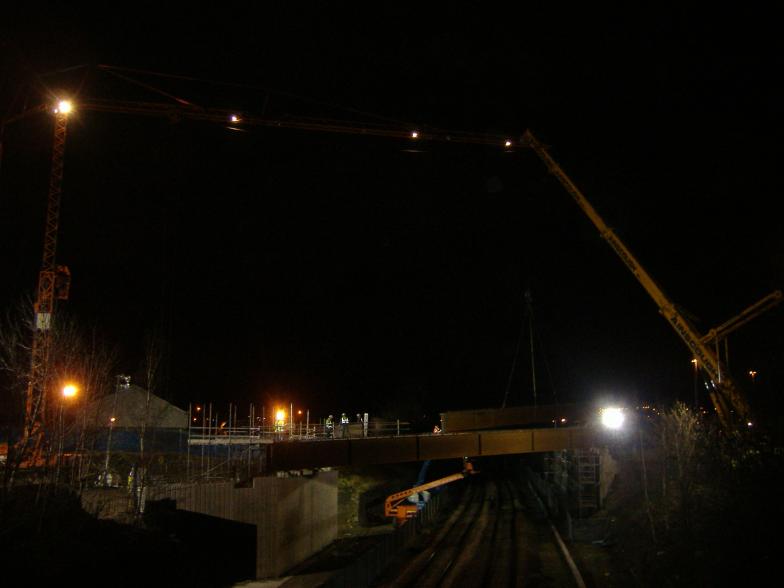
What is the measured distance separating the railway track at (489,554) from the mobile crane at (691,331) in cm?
1124

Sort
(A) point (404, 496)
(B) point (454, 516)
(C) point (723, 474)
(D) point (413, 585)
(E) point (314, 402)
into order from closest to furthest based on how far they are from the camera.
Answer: (C) point (723, 474)
(D) point (413, 585)
(A) point (404, 496)
(B) point (454, 516)
(E) point (314, 402)

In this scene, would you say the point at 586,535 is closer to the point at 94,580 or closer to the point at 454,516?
the point at 454,516

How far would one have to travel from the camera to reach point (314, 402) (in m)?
96.9

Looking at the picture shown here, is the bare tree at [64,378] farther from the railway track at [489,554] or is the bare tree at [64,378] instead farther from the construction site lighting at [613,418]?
the construction site lighting at [613,418]

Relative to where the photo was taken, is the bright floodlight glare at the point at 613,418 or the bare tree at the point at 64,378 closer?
the bare tree at the point at 64,378

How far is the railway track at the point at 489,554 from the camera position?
2966 centimetres

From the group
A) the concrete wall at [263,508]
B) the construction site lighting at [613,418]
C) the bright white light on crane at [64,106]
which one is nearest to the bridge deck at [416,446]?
the construction site lighting at [613,418]

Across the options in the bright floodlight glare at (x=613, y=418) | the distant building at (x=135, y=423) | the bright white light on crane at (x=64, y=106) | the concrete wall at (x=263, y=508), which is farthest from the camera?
the distant building at (x=135, y=423)

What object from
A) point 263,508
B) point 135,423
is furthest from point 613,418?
point 135,423

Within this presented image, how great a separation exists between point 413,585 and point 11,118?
3454 cm

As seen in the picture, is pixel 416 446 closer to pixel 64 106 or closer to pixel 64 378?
pixel 64 378

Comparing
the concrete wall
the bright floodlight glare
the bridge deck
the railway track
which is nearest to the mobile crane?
the bright floodlight glare

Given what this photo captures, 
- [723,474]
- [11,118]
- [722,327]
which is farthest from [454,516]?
[11,118]

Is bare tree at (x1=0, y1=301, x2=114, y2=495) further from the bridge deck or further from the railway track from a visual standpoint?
the railway track
